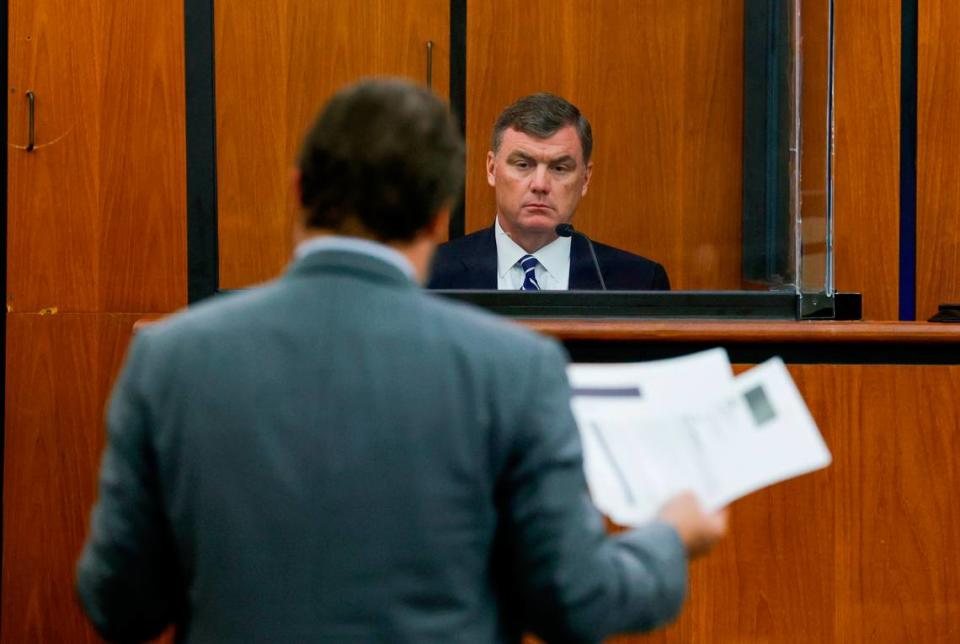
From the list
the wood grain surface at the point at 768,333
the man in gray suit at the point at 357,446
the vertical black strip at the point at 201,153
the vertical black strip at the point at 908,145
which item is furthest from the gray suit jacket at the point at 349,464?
the vertical black strip at the point at 908,145

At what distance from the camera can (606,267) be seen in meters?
3.02

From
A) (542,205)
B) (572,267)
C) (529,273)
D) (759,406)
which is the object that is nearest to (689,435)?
(759,406)

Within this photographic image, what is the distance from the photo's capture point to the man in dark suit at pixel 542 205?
2961 millimetres

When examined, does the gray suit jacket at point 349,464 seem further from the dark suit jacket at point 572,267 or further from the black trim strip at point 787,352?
the dark suit jacket at point 572,267

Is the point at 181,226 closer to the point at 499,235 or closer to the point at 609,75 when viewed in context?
the point at 499,235

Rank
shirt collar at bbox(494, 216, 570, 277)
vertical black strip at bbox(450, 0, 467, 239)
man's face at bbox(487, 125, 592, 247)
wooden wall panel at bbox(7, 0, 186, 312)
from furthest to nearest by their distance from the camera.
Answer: vertical black strip at bbox(450, 0, 467, 239) → man's face at bbox(487, 125, 592, 247) → wooden wall panel at bbox(7, 0, 186, 312) → shirt collar at bbox(494, 216, 570, 277)

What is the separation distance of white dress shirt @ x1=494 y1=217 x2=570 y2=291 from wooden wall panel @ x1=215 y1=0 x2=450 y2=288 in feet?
1.63

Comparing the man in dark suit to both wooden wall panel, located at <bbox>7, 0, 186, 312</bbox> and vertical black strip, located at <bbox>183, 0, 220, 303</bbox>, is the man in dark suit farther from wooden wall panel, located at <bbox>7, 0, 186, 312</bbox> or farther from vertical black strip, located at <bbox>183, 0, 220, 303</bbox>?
wooden wall panel, located at <bbox>7, 0, 186, 312</bbox>

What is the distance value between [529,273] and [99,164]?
39.0 inches

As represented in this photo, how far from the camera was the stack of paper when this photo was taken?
4.39 ft

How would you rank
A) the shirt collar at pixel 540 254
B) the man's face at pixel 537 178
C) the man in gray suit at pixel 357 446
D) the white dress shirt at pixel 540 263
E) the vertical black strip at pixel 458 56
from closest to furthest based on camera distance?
the man in gray suit at pixel 357 446 → the white dress shirt at pixel 540 263 → the shirt collar at pixel 540 254 → the man's face at pixel 537 178 → the vertical black strip at pixel 458 56

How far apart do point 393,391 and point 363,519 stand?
11cm

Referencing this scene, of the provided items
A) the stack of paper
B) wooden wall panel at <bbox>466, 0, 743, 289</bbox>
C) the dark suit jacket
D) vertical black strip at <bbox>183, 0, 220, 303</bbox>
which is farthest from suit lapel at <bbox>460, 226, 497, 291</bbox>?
the stack of paper

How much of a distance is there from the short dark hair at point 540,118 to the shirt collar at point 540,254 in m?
0.25
